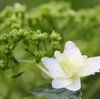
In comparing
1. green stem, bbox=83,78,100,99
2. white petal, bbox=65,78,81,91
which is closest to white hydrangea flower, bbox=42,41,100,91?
white petal, bbox=65,78,81,91

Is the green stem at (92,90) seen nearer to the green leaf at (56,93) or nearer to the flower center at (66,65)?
the green leaf at (56,93)

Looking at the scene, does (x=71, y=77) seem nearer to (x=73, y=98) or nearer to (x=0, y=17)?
(x=73, y=98)

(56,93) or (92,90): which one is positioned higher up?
(56,93)

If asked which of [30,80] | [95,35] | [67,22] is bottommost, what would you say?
[30,80]

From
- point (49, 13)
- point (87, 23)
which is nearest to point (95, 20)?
point (87, 23)

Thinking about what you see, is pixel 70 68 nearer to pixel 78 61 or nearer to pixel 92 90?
pixel 78 61

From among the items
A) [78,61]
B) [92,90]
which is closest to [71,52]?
[78,61]

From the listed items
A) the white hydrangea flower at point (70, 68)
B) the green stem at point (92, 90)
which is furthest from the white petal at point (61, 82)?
the green stem at point (92, 90)
